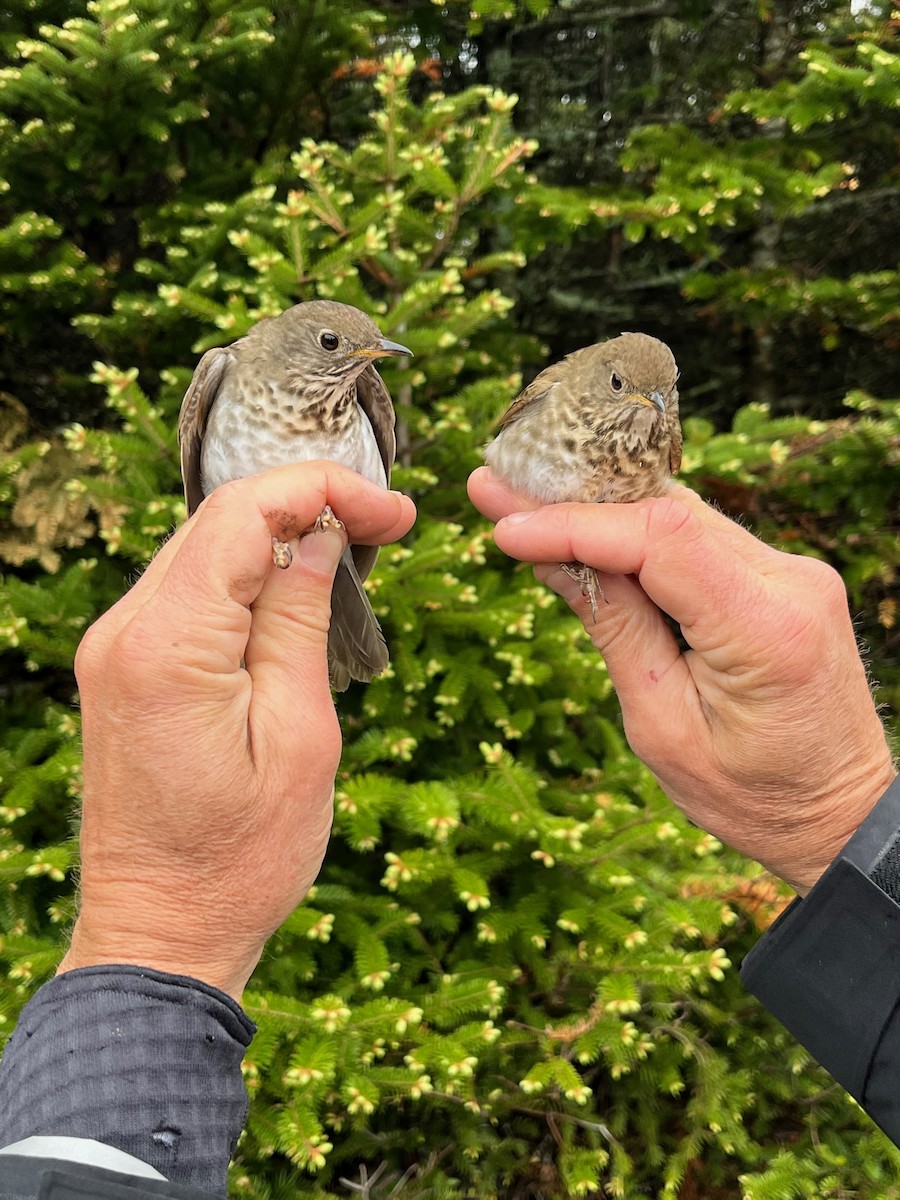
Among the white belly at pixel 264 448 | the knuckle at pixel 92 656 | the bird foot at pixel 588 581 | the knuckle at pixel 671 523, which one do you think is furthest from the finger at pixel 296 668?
the knuckle at pixel 671 523

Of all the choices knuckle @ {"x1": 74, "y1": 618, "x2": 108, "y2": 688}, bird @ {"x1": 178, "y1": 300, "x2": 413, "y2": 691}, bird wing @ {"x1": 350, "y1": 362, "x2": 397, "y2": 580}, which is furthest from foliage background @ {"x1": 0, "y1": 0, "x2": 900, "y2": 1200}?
knuckle @ {"x1": 74, "y1": 618, "x2": 108, "y2": 688}

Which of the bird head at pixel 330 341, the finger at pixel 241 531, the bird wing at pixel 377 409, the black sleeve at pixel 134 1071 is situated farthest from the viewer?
the bird wing at pixel 377 409

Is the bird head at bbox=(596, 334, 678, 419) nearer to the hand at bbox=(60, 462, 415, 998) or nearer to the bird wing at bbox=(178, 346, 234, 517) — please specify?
the hand at bbox=(60, 462, 415, 998)

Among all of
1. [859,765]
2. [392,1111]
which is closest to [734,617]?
[859,765]

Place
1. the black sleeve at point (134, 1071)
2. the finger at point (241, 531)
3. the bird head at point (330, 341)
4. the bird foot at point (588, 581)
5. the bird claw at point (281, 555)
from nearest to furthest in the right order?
the black sleeve at point (134, 1071)
the finger at point (241, 531)
the bird claw at point (281, 555)
the bird foot at point (588, 581)
the bird head at point (330, 341)

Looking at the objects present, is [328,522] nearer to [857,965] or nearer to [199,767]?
[199,767]

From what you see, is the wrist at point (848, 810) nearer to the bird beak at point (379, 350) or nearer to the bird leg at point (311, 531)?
the bird leg at point (311, 531)

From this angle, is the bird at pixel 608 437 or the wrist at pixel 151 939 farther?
the bird at pixel 608 437
